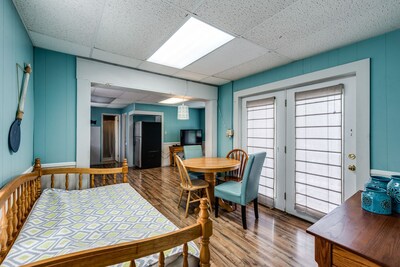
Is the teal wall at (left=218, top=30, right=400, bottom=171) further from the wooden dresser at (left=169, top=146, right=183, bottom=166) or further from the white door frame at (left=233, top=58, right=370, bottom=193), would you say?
the wooden dresser at (left=169, top=146, right=183, bottom=166)

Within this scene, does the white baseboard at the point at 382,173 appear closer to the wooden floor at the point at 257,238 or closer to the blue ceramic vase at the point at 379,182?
the blue ceramic vase at the point at 379,182

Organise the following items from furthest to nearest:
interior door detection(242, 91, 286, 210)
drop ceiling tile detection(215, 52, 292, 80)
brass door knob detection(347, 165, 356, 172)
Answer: interior door detection(242, 91, 286, 210)
drop ceiling tile detection(215, 52, 292, 80)
brass door knob detection(347, 165, 356, 172)

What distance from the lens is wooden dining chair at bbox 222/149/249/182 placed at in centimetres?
328

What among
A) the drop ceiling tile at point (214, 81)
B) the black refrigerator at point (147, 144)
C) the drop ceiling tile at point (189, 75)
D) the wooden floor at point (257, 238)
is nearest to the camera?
the wooden floor at point (257, 238)

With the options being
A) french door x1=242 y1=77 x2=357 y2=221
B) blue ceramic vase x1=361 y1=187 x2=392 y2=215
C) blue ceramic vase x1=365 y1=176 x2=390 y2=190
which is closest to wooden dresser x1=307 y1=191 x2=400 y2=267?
blue ceramic vase x1=361 y1=187 x2=392 y2=215

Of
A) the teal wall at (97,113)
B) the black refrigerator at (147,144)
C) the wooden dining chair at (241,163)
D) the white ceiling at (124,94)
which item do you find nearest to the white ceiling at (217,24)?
the white ceiling at (124,94)

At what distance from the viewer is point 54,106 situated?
236cm

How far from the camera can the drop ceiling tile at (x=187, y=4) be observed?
1476mm

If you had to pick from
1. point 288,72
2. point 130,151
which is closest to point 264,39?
point 288,72

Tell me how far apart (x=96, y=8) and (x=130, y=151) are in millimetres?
5893

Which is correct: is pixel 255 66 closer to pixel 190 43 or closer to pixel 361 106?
pixel 190 43

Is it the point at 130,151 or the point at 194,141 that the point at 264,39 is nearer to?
the point at 194,141

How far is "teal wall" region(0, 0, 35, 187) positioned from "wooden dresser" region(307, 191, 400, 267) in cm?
219

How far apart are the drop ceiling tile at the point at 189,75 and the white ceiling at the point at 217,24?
0.79 meters
